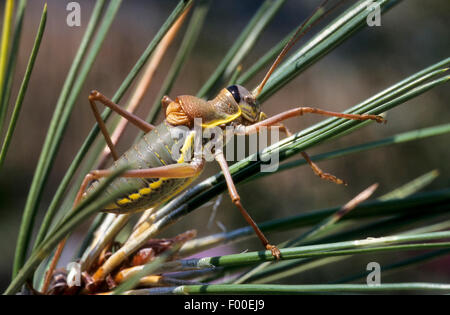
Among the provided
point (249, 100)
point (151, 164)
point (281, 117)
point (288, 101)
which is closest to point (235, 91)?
point (249, 100)

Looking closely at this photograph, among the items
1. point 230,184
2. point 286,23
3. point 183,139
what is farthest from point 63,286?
point 286,23

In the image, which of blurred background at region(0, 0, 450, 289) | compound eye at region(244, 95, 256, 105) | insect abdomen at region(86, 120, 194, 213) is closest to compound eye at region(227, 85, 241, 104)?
compound eye at region(244, 95, 256, 105)

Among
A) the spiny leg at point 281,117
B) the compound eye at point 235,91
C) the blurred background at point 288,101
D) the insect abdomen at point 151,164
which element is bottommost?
the insect abdomen at point 151,164

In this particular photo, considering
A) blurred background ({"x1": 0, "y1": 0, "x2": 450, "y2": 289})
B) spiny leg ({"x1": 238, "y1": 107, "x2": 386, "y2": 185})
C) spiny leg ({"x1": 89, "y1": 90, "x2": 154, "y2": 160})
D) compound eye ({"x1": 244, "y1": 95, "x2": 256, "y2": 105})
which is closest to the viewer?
spiny leg ({"x1": 89, "y1": 90, "x2": 154, "y2": 160})

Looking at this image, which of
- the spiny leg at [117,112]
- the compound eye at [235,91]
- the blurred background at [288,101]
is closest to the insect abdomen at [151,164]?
the spiny leg at [117,112]

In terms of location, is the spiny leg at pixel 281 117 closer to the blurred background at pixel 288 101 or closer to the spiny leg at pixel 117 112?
the spiny leg at pixel 117 112

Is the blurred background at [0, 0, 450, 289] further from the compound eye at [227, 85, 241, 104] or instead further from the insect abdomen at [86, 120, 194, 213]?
the insect abdomen at [86, 120, 194, 213]
